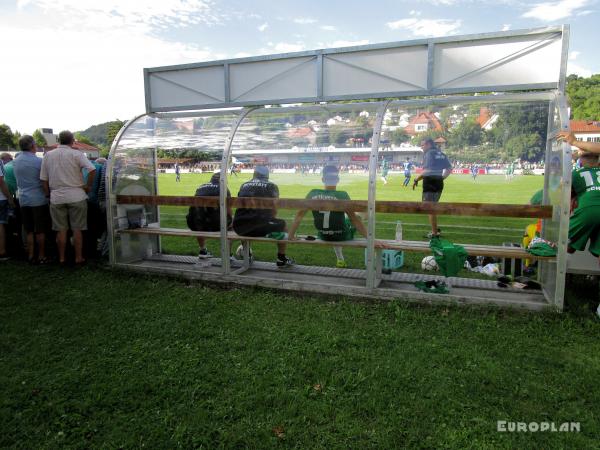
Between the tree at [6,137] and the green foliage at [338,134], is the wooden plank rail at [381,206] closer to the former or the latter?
the green foliage at [338,134]

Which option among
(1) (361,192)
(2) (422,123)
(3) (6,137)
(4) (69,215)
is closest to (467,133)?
(2) (422,123)

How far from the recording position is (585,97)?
2532 inches

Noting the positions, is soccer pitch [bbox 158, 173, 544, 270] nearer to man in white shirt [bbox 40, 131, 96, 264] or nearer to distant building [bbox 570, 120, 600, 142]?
distant building [bbox 570, 120, 600, 142]

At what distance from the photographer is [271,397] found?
299 centimetres

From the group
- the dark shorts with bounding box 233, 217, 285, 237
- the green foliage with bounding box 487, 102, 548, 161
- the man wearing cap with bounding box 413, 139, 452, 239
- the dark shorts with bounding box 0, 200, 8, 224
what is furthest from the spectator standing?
the green foliage with bounding box 487, 102, 548, 161

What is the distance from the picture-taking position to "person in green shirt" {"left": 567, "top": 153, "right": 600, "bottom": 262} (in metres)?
4.31

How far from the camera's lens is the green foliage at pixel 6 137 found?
7075 cm

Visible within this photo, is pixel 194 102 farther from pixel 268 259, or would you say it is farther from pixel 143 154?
pixel 268 259

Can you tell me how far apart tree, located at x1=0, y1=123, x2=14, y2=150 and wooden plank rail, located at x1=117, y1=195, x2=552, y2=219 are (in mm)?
79373

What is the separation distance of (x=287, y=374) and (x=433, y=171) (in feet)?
10.3

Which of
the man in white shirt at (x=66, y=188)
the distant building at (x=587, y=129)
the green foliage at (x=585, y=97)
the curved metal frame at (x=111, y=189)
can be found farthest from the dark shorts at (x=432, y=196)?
the green foliage at (x=585, y=97)

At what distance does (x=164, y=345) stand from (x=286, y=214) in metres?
2.41

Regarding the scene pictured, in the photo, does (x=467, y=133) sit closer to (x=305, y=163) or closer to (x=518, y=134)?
(x=518, y=134)

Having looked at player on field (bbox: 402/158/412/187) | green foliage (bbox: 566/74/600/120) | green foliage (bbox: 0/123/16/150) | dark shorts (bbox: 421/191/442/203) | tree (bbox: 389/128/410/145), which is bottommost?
dark shorts (bbox: 421/191/442/203)
